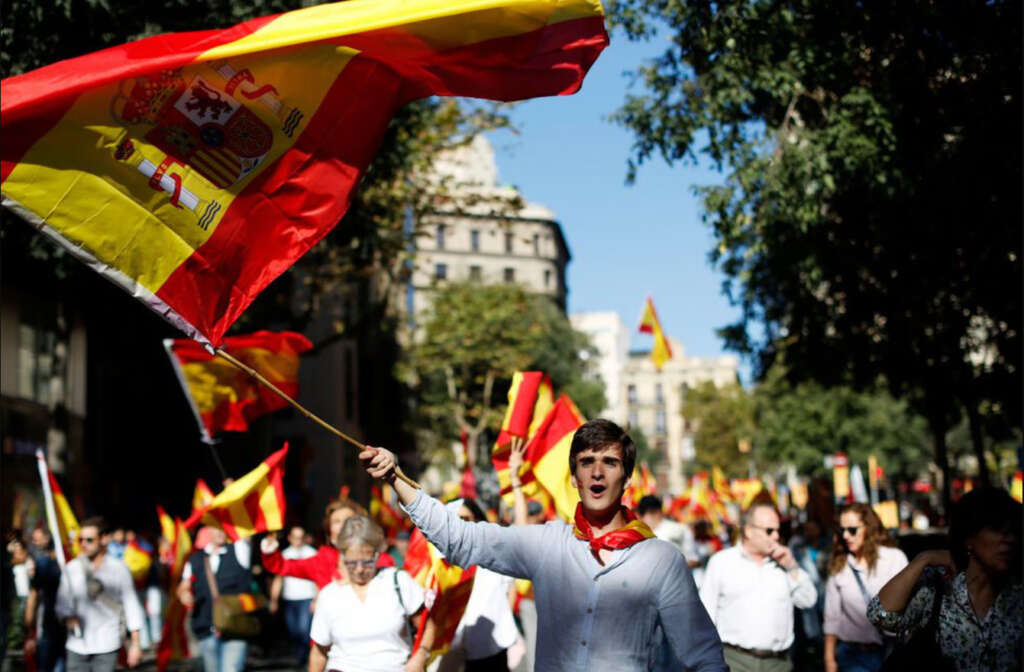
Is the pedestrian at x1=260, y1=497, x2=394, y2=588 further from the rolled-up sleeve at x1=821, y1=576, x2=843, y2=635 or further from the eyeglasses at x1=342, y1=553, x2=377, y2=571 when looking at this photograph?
the rolled-up sleeve at x1=821, y1=576, x2=843, y2=635

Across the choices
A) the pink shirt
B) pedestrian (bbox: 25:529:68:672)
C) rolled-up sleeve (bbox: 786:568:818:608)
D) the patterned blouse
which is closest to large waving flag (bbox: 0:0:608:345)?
the patterned blouse

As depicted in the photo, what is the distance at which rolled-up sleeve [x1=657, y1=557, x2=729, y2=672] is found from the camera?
13.9ft

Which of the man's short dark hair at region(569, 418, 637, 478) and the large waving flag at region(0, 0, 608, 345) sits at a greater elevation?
the large waving flag at region(0, 0, 608, 345)

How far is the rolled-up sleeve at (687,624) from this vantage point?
4246 mm

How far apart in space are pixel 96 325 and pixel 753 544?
19070 millimetres

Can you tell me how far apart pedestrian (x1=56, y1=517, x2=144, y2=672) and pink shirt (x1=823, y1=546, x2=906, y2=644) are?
473 centimetres

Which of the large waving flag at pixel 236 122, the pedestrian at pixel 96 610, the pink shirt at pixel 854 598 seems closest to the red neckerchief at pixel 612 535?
the large waving flag at pixel 236 122

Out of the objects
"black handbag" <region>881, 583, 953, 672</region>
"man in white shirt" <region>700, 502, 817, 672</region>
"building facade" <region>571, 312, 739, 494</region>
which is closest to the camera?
"black handbag" <region>881, 583, 953, 672</region>

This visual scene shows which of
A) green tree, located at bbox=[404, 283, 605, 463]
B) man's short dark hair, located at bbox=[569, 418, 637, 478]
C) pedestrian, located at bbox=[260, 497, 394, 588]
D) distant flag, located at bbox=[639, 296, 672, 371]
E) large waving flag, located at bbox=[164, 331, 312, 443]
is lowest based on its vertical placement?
pedestrian, located at bbox=[260, 497, 394, 588]

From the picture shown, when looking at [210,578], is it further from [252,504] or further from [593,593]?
[593,593]

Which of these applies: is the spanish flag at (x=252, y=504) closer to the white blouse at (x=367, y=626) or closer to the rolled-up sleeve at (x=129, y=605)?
the rolled-up sleeve at (x=129, y=605)

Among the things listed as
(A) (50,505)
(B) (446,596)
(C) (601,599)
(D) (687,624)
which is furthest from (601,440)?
(A) (50,505)

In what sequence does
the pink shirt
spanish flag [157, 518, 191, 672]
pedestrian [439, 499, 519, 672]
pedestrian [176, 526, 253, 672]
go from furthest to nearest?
1. spanish flag [157, 518, 191, 672]
2. pedestrian [176, 526, 253, 672]
3. pedestrian [439, 499, 519, 672]
4. the pink shirt

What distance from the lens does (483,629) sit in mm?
8070
